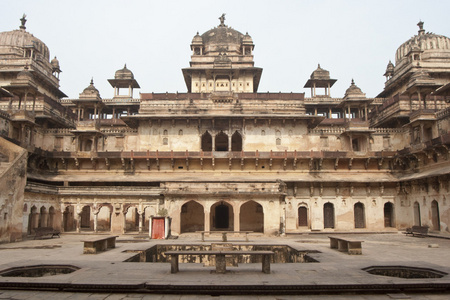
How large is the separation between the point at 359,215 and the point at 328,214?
106 inches

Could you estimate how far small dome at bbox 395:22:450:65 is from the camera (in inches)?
1783

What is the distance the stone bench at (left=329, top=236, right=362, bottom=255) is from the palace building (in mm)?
8607

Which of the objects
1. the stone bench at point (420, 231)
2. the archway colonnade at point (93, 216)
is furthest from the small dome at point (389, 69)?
the archway colonnade at point (93, 216)

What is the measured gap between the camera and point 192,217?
29859 mm

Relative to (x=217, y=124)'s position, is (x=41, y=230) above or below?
below

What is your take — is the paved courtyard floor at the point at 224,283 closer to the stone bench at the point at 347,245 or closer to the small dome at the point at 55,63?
the stone bench at the point at 347,245

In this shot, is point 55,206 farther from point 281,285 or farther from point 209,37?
point 209,37

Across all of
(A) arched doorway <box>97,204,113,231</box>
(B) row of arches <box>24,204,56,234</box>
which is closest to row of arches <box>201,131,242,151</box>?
(A) arched doorway <box>97,204,113,231</box>

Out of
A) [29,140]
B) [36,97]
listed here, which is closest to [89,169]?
[29,140]

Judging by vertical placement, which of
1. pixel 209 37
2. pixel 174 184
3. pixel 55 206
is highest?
pixel 209 37

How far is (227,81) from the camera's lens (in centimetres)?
4353

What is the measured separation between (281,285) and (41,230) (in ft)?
60.5

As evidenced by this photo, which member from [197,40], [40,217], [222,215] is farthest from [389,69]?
[40,217]

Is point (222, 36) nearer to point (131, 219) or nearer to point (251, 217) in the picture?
point (251, 217)
